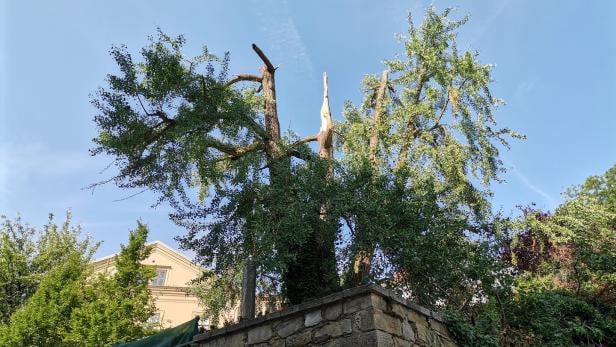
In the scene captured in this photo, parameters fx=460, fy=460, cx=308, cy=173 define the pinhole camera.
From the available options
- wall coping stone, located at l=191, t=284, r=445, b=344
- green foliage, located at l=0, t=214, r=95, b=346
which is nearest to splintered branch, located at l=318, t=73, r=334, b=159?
wall coping stone, located at l=191, t=284, r=445, b=344

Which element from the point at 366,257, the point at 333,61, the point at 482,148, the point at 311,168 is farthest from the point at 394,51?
the point at 366,257

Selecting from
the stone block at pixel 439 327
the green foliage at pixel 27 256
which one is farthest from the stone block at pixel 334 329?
the green foliage at pixel 27 256

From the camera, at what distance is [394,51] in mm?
12719

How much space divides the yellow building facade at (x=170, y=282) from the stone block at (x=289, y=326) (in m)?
19.2

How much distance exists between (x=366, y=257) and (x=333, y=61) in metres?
5.81

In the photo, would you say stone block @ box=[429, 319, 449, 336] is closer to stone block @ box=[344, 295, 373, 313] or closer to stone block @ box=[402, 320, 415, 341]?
stone block @ box=[402, 320, 415, 341]

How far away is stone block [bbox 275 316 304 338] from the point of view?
457cm

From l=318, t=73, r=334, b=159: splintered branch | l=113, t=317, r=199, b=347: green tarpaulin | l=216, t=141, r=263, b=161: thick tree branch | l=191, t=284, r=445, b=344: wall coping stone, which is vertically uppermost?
l=318, t=73, r=334, b=159: splintered branch

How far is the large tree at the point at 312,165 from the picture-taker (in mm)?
7746

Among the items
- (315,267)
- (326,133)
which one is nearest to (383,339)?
(315,267)

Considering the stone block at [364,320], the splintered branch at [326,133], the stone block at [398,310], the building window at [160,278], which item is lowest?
the stone block at [364,320]

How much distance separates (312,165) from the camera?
8.62 meters

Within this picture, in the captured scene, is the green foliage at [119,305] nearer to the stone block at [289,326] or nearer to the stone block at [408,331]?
the stone block at [289,326]

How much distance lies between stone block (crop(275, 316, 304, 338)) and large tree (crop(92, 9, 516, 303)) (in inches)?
97.5
